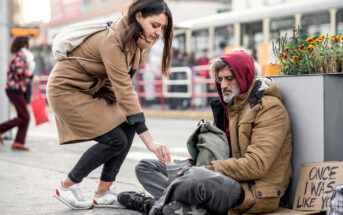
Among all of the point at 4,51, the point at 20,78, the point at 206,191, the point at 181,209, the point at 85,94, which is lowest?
the point at 181,209

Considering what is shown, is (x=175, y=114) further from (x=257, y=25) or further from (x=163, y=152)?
(x=163, y=152)

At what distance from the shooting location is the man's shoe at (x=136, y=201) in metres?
4.15

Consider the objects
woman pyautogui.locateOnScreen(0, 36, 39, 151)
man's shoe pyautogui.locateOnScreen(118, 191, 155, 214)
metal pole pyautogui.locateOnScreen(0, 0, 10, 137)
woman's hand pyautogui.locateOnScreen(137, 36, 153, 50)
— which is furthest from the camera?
metal pole pyautogui.locateOnScreen(0, 0, 10, 137)

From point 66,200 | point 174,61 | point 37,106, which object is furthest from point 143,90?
point 66,200

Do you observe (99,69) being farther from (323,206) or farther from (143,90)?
(143,90)

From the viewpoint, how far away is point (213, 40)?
1962 cm

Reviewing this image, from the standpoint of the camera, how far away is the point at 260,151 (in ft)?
11.8

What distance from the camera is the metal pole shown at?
32.3 feet

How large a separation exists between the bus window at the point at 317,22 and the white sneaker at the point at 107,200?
11.6 metres

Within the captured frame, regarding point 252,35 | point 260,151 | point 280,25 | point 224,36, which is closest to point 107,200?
point 260,151

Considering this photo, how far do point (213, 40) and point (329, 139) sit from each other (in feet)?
52.5

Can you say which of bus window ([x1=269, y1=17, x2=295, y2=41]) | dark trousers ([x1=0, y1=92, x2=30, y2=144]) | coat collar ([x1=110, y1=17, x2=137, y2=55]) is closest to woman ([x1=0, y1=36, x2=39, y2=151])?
dark trousers ([x1=0, y1=92, x2=30, y2=144])

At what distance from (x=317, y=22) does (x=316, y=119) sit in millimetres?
12486

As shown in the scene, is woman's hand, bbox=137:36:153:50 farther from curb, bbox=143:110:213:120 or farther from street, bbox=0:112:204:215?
curb, bbox=143:110:213:120
